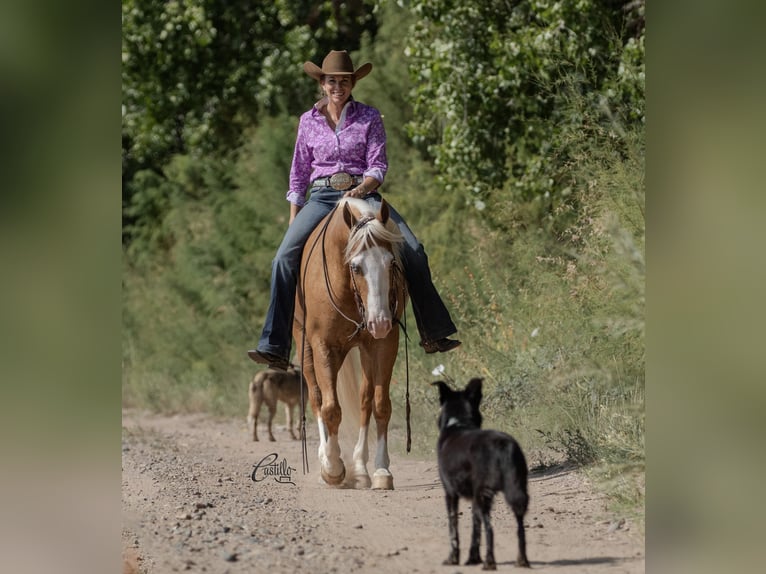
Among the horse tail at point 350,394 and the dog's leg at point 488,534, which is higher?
the horse tail at point 350,394

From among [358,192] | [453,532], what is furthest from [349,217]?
[453,532]

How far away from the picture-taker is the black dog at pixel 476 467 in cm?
464

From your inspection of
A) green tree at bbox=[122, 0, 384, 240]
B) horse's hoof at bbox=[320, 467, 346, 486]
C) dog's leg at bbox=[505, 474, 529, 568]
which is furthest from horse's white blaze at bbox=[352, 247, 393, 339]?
green tree at bbox=[122, 0, 384, 240]

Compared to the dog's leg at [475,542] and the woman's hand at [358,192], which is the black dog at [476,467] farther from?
the woman's hand at [358,192]

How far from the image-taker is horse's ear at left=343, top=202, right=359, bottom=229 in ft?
21.0

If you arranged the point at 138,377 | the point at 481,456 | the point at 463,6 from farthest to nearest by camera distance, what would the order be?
the point at 138,377 < the point at 463,6 < the point at 481,456

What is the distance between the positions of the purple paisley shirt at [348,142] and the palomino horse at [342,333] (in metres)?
0.42

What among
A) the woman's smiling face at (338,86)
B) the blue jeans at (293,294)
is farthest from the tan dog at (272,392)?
the woman's smiling face at (338,86)

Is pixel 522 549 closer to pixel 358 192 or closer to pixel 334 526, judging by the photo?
pixel 334 526

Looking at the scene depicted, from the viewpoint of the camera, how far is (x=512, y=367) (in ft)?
26.4
